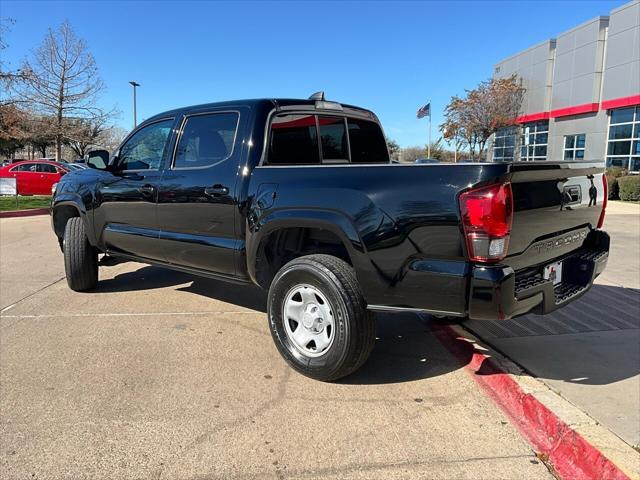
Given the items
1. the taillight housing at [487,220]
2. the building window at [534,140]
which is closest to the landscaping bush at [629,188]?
the building window at [534,140]

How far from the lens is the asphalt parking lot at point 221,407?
2.60 metres

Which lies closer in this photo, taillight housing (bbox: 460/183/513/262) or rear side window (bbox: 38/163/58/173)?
taillight housing (bbox: 460/183/513/262)

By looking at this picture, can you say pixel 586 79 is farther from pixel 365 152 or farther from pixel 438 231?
pixel 438 231

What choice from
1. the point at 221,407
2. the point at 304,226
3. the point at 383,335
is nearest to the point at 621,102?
the point at 383,335

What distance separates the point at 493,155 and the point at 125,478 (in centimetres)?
3787

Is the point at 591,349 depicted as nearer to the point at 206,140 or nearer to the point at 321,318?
the point at 321,318

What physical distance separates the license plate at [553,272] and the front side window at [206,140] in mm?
2533

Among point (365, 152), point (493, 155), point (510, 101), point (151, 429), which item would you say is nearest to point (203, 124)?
point (365, 152)

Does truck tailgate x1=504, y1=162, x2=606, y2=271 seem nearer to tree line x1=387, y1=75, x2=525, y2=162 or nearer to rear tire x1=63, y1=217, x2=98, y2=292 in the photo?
rear tire x1=63, y1=217, x2=98, y2=292

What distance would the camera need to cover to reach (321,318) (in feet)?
11.3

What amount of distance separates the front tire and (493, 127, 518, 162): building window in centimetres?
3403

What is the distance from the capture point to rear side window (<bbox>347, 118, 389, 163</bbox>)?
4875 mm

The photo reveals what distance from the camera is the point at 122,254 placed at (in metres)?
5.29

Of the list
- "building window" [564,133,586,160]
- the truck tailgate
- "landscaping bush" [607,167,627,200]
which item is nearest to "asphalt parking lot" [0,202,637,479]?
the truck tailgate
